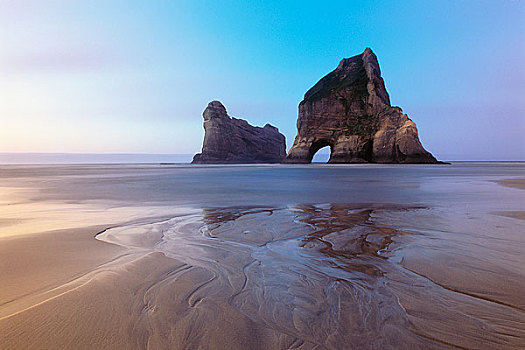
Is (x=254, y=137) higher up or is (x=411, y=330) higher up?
(x=254, y=137)

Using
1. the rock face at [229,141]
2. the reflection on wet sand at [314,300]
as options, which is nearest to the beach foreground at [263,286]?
the reflection on wet sand at [314,300]

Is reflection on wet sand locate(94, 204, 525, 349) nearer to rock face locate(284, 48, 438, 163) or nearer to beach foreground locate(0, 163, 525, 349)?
beach foreground locate(0, 163, 525, 349)

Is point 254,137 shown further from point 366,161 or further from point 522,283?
point 522,283

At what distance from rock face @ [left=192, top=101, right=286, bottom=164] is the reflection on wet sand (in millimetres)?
87177

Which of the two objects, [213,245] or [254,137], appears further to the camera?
[254,137]

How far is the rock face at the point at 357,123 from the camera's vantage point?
167ft

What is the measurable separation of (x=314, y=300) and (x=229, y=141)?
92345 millimetres

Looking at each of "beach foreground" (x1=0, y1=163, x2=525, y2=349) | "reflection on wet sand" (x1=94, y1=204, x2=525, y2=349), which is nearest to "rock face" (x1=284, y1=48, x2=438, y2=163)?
"beach foreground" (x1=0, y1=163, x2=525, y2=349)

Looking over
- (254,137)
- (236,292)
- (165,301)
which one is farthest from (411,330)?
(254,137)

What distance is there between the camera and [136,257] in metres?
3.01

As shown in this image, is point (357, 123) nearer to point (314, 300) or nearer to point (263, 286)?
point (263, 286)

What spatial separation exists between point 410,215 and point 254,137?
333 feet

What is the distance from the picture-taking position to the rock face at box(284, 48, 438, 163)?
51.0 metres

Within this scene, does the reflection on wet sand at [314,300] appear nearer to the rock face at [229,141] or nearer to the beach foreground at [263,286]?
the beach foreground at [263,286]
